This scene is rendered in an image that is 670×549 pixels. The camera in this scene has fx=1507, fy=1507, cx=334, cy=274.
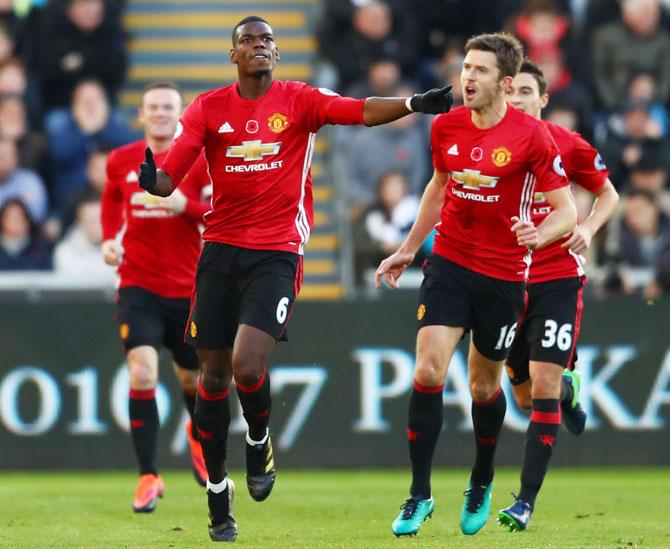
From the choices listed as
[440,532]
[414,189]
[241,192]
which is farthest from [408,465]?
[241,192]

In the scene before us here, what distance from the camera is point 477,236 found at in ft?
26.7

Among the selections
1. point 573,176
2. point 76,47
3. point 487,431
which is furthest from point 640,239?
point 487,431

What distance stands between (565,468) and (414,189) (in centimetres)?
344

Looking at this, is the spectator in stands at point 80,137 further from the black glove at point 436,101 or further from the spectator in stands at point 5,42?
the black glove at point 436,101

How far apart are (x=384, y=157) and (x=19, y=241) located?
3719 mm

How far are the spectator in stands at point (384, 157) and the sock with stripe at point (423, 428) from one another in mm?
7198

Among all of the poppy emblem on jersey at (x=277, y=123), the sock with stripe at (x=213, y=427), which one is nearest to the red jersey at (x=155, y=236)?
the poppy emblem on jersey at (x=277, y=123)

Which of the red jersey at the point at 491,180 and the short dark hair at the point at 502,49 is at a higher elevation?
the short dark hair at the point at 502,49

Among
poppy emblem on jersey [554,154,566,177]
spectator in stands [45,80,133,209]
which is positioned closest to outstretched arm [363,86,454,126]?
poppy emblem on jersey [554,154,566,177]

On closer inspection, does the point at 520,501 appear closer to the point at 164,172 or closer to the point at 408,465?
the point at 164,172

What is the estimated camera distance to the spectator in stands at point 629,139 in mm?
15133

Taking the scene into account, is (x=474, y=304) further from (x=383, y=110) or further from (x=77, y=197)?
(x=77, y=197)

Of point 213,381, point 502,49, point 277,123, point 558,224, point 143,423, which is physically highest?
point 502,49

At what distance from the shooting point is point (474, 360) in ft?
27.3
